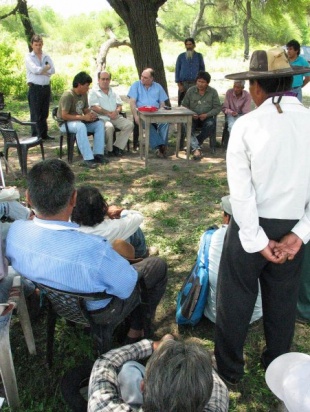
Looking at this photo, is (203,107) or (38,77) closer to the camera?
(203,107)

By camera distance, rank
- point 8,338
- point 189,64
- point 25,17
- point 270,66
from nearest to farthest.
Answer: point 270,66 < point 8,338 < point 189,64 < point 25,17

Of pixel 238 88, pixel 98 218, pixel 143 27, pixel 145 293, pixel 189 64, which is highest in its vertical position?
pixel 143 27

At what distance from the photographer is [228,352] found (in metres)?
2.24

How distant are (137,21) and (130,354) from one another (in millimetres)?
6460

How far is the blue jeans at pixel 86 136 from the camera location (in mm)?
5941

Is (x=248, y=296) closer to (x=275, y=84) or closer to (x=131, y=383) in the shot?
(x=131, y=383)

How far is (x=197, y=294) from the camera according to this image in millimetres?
2674

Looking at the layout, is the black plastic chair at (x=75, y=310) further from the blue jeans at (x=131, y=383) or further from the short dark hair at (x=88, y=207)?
the short dark hair at (x=88, y=207)

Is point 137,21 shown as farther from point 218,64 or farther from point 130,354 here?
point 218,64

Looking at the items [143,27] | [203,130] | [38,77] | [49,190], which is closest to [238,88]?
[203,130]

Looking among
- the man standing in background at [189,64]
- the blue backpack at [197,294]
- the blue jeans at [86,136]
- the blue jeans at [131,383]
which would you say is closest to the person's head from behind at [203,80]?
the man standing in background at [189,64]

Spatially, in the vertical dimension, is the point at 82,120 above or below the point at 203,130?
above

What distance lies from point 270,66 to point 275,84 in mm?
84

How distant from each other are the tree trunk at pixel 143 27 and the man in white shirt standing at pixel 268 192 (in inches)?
220
